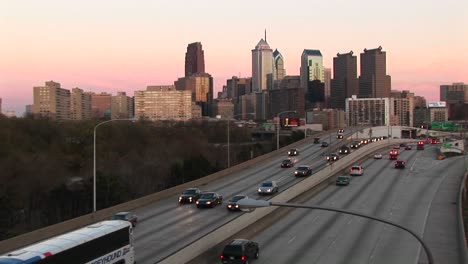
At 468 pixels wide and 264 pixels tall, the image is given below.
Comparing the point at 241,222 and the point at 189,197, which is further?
the point at 189,197

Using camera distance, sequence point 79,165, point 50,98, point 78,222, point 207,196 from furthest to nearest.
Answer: point 50,98 → point 79,165 → point 207,196 → point 78,222

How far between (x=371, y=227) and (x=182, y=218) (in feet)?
42.0

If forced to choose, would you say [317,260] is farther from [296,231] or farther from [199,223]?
[199,223]

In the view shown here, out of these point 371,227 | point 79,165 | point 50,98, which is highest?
point 50,98

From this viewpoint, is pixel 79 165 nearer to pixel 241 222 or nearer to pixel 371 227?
pixel 241 222

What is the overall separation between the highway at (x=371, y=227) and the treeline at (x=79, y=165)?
1875cm

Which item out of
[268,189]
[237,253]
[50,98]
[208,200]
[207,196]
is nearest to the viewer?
[237,253]

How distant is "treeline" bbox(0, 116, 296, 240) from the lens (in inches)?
1879

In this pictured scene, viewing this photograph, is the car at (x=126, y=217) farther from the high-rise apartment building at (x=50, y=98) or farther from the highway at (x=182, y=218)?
the high-rise apartment building at (x=50, y=98)

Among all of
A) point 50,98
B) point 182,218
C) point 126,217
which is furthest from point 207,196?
point 50,98

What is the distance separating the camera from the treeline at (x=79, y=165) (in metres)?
47.7

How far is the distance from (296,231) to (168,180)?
35.6 m

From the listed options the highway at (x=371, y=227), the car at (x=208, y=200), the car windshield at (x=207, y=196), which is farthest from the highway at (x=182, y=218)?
the highway at (x=371, y=227)

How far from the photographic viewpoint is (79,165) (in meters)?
68.6
